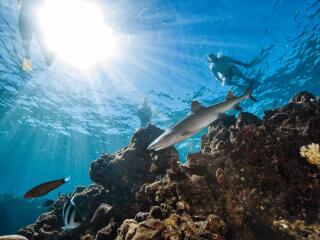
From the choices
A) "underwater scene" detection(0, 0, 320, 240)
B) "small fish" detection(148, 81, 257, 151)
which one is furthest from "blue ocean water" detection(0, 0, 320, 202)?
"small fish" detection(148, 81, 257, 151)

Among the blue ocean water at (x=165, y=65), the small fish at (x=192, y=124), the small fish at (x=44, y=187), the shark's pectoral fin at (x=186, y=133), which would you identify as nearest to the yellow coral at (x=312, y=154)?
the small fish at (x=192, y=124)

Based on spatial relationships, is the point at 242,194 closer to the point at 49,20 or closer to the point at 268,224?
the point at 268,224

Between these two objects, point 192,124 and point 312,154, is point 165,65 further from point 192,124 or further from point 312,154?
point 312,154

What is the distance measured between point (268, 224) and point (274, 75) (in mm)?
18700

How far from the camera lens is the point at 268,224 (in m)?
4.45

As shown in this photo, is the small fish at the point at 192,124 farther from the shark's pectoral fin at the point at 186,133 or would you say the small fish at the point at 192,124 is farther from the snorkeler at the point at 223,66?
the snorkeler at the point at 223,66

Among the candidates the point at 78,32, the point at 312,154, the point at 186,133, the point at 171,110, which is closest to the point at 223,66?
the point at 78,32

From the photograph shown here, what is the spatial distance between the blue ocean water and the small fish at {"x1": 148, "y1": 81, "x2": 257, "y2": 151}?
10141mm

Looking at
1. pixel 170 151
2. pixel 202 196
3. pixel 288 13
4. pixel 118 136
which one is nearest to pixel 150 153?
pixel 170 151

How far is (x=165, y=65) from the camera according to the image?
62.3ft

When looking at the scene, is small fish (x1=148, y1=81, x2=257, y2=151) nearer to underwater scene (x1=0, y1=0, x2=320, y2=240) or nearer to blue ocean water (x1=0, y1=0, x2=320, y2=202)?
underwater scene (x1=0, y1=0, x2=320, y2=240)

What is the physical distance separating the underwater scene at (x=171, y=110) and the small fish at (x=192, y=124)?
0.02m

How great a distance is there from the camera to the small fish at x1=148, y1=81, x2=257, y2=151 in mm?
4707

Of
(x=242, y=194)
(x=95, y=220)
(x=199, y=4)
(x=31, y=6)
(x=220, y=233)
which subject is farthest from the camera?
(x=199, y=4)
